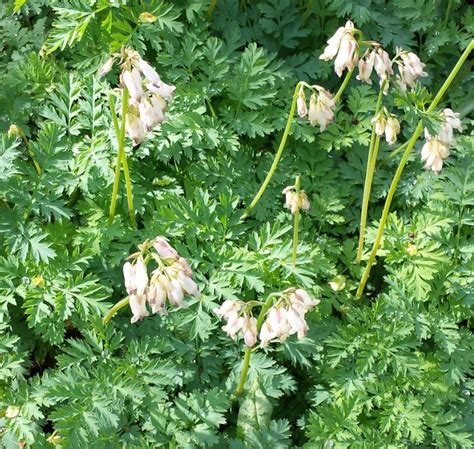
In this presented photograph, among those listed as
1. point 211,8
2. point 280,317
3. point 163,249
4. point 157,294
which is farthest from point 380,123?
point 211,8

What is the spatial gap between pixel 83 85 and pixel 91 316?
1490 mm

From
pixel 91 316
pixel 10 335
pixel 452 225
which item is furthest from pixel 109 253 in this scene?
pixel 452 225

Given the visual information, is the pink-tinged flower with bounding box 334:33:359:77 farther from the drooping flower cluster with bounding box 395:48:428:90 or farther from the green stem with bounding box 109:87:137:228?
the green stem with bounding box 109:87:137:228

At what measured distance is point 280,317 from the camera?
2.88 meters

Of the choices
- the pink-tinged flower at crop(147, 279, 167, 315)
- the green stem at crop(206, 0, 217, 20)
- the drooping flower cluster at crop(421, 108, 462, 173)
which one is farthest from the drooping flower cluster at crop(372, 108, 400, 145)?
the green stem at crop(206, 0, 217, 20)

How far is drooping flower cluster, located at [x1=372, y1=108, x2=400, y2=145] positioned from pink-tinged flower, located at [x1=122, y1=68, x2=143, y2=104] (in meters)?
1.22

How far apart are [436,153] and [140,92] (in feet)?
4.94

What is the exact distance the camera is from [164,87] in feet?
10.1

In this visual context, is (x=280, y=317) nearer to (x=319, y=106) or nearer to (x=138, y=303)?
(x=138, y=303)

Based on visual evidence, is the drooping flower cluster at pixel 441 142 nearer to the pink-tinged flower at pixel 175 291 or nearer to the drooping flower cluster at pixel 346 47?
the drooping flower cluster at pixel 346 47

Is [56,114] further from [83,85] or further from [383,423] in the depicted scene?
[383,423]

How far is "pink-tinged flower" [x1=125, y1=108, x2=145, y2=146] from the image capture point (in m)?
3.25

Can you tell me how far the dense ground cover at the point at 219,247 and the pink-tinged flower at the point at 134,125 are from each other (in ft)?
2.07

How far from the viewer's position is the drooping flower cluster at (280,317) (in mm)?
2869
